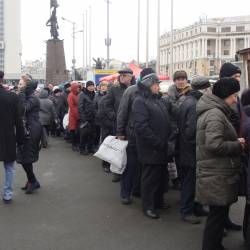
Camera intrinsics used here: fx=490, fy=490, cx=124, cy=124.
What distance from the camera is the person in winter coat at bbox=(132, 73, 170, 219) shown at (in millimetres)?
5742

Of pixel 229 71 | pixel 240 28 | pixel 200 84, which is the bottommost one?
pixel 200 84

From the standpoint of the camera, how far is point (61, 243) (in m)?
5.04

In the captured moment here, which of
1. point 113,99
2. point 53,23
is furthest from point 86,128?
point 53,23

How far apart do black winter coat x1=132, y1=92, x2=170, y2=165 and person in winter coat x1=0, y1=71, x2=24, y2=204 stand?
1761 mm

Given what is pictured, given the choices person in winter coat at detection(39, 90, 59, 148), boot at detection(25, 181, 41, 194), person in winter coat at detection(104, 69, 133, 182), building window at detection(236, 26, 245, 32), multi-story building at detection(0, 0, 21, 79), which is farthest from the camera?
multi-story building at detection(0, 0, 21, 79)

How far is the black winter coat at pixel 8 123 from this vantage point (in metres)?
6.51

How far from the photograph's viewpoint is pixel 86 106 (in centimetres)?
1092

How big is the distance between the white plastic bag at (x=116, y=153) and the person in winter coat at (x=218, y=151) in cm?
223

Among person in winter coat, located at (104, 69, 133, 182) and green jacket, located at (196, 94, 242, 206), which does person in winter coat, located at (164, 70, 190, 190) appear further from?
green jacket, located at (196, 94, 242, 206)

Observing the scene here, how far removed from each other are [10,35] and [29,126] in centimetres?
12703

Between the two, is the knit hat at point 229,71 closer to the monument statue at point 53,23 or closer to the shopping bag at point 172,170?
the shopping bag at point 172,170

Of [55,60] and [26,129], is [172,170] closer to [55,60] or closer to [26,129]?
[26,129]

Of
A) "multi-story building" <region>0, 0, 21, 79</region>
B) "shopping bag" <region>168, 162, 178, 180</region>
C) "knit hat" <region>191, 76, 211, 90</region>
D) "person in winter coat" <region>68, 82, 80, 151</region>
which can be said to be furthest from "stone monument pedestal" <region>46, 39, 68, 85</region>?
"multi-story building" <region>0, 0, 21, 79</region>

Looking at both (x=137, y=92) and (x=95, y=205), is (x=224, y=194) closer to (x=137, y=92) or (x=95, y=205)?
(x=137, y=92)
